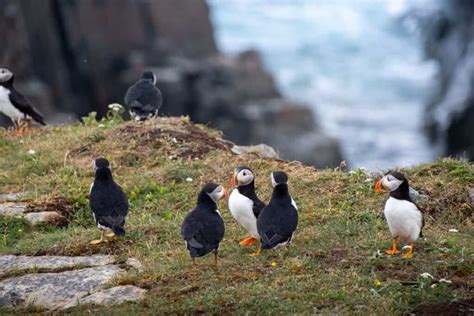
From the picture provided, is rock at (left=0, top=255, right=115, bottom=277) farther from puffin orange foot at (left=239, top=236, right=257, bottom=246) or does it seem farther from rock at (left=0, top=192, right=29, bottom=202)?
rock at (left=0, top=192, right=29, bottom=202)

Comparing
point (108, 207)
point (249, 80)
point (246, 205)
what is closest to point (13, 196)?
point (108, 207)

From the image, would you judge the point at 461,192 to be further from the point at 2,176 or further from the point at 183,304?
the point at 2,176

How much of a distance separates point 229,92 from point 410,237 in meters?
27.8

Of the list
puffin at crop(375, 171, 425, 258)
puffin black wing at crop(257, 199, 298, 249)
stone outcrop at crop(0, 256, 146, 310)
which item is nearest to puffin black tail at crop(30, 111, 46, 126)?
stone outcrop at crop(0, 256, 146, 310)

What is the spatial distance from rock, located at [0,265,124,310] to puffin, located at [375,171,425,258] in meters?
2.69

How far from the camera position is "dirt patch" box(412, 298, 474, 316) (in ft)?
28.2

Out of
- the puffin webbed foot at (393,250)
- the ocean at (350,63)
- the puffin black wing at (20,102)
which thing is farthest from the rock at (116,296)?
the ocean at (350,63)

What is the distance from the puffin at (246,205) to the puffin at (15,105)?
6.80 meters

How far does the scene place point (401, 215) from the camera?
9.71m

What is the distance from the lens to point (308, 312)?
8516mm

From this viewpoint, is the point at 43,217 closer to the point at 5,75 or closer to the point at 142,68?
the point at 5,75

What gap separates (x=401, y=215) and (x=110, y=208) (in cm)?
303

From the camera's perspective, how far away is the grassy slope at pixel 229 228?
29.1ft

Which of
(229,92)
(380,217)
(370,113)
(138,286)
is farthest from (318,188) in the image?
(370,113)
